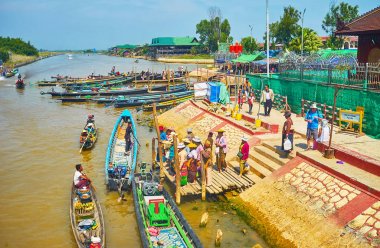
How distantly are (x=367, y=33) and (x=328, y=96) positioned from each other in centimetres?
519

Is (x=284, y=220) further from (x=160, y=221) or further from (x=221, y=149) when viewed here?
(x=221, y=149)

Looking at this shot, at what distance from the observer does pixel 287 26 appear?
6619 cm

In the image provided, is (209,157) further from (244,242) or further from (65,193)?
(65,193)

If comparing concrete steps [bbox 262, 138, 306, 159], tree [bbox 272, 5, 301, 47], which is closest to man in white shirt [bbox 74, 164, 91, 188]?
concrete steps [bbox 262, 138, 306, 159]

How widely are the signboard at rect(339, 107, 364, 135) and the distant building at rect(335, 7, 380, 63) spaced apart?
6.97m

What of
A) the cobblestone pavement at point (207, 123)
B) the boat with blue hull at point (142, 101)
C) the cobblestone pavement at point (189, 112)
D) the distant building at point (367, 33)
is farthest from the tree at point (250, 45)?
the cobblestone pavement at point (207, 123)

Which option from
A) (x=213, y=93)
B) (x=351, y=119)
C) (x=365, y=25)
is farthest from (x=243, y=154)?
(x=365, y=25)

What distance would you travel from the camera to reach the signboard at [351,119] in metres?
16.0

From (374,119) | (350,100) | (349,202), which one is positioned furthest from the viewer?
(350,100)

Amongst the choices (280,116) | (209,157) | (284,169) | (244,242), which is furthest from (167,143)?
(280,116)

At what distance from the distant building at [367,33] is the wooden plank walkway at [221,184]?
12.8 meters

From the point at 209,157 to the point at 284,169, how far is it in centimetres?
277

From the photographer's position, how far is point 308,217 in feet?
35.7

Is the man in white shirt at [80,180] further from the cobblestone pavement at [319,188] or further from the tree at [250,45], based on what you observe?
the tree at [250,45]
